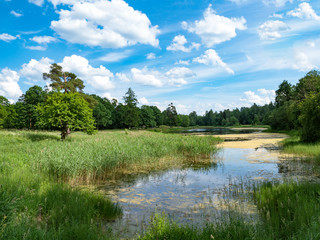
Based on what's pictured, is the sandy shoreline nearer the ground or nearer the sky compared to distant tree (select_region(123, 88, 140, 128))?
nearer the ground

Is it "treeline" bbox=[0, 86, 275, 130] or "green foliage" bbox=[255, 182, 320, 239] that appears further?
"treeline" bbox=[0, 86, 275, 130]

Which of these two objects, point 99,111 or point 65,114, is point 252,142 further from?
point 99,111

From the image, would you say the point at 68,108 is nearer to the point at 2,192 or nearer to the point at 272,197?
the point at 2,192

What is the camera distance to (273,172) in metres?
12.3

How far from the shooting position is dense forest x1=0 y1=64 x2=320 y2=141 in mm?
20766

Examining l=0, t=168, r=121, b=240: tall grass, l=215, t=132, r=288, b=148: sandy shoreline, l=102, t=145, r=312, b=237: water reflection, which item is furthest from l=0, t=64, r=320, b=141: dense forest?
l=0, t=168, r=121, b=240: tall grass

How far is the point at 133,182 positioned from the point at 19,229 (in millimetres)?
7536

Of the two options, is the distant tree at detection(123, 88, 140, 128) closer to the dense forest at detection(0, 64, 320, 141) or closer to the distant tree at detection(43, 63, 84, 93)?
the dense forest at detection(0, 64, 320, 141)

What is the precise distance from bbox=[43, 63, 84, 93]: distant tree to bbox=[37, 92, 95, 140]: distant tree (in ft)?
47.8

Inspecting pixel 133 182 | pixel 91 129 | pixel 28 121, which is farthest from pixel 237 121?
pixel 133 182

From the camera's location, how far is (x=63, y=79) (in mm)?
38531

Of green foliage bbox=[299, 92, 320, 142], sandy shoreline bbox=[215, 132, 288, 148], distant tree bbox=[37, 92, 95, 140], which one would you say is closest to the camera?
green foliage bbox=[299, 92, 320, 142]

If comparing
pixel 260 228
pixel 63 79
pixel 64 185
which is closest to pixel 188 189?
pixel 64 185

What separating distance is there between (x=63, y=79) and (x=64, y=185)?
114ft
